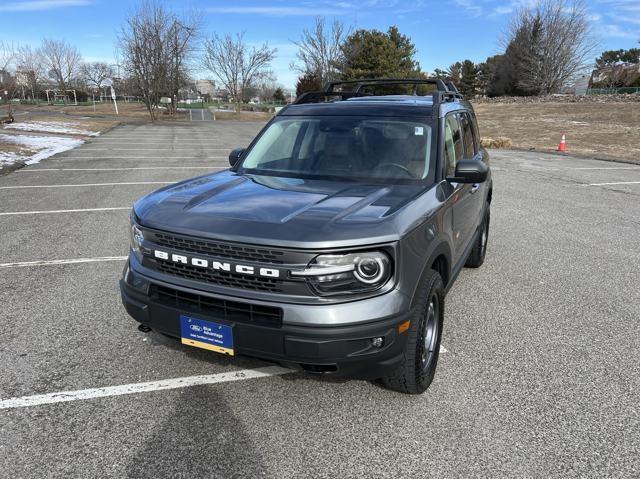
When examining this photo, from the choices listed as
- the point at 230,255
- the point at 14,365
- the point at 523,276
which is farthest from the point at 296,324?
the point at 523,276

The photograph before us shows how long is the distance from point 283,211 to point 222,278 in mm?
500

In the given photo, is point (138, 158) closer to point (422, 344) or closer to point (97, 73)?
point (422, 344)

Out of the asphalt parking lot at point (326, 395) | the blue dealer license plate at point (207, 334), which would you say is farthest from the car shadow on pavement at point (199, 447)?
the blue dealer license plate at point (207, 334)

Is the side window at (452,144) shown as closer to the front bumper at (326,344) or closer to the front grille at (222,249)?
the front bumper at (326,344)

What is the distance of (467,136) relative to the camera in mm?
4715

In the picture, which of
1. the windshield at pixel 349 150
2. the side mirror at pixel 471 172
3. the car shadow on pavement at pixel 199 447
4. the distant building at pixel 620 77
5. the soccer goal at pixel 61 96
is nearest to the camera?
the car shadow on pavement at pixel 199 447

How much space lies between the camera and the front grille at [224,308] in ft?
8.19

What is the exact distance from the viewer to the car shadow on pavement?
7.86 feet

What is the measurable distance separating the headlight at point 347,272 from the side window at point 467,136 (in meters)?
2.40

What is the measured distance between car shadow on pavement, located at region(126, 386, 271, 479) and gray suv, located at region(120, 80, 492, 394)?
0.47 metres

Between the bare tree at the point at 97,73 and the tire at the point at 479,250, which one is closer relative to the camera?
the tire at the point at 479,250

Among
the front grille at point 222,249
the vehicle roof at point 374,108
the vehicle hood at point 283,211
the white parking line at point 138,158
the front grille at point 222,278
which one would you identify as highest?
the vehicle roof at point 374,108

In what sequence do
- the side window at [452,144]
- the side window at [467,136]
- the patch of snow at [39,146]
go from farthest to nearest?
the patch of snow at [39,146]
the side window at [467,136]
the side window at [452,144]

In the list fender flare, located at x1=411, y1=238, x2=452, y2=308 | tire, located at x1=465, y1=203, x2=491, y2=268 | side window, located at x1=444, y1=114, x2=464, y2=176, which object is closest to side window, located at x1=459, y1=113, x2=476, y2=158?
side window, located at x1=444, y1=114, x2=464, y2=176
